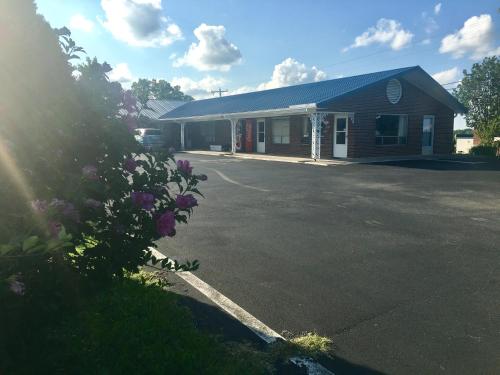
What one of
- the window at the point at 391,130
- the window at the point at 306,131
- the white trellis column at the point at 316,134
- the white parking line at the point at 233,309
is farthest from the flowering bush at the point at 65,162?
the window at the point at 391,130

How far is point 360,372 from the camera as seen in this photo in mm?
3135

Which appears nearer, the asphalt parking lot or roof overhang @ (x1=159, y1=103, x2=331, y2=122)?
the asphalt parking lot

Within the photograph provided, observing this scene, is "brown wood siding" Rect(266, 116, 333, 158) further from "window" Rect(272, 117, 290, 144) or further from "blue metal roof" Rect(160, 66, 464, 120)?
"blue metal roof" Rect(160, 66, 464, 120)

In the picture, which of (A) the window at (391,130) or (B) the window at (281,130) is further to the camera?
(B) the window at (281,130)

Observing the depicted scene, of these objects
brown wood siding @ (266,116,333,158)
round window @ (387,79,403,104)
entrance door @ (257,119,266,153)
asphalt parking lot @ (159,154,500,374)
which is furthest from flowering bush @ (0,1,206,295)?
entrance door @ (257,119,266,153)

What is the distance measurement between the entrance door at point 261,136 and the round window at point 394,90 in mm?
8806

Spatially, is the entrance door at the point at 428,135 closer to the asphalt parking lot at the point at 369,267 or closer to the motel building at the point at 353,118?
the motel building at the point at 353,118

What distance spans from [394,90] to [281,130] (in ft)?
24.7

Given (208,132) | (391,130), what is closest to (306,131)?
(391,130)

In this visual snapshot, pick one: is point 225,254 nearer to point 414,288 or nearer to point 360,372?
point 414,288

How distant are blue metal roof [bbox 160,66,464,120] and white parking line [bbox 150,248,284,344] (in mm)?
17637

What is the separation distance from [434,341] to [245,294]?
199 centimetres

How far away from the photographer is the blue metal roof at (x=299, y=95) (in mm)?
23453

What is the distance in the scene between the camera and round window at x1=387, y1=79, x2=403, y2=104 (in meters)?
24.1
